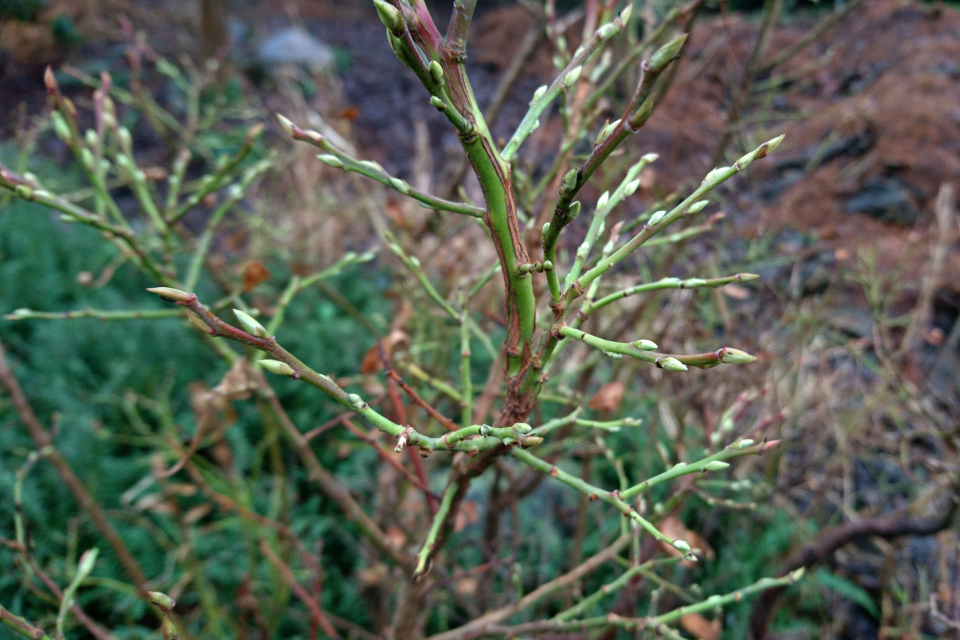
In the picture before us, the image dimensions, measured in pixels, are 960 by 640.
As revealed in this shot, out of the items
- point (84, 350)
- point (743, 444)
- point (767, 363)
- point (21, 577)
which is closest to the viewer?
point (743, 444)

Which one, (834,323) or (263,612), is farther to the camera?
(834,323)

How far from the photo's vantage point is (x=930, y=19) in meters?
6.36

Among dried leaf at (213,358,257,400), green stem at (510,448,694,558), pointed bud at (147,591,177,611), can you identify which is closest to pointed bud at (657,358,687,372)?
green stem at (510,448,694,558)

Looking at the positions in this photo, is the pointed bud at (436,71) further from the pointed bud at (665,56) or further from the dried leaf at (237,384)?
the dried leaf at (237,384)

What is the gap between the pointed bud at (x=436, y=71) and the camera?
40 centimetres

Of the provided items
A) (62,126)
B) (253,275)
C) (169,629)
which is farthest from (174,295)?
(62,126)

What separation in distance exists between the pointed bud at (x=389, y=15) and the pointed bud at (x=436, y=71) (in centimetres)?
3

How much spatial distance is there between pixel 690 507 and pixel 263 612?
68.1 inches

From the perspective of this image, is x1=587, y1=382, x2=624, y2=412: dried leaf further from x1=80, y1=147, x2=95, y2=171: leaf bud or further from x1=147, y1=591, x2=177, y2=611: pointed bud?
x1=80, y1=147, x2=95, y2=171: leaf bud

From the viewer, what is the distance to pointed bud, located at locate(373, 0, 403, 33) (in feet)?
1.20

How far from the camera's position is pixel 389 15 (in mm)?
368

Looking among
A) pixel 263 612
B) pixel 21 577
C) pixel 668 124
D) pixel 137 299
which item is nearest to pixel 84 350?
pixel 137 299

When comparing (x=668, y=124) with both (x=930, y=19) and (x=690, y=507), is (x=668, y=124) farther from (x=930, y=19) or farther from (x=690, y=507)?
(x=690, y=507)

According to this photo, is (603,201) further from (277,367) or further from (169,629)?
(169,629)
